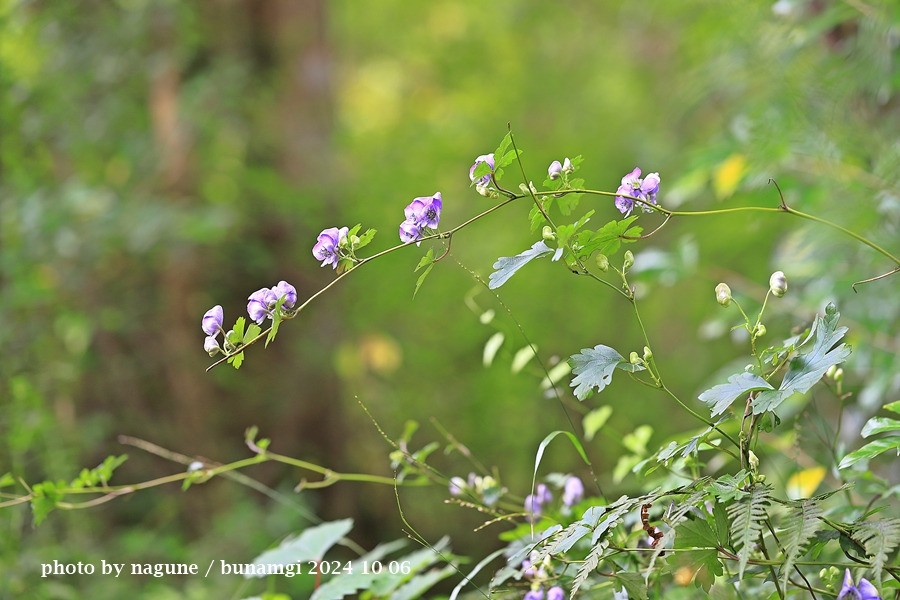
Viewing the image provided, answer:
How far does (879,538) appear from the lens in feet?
1.98

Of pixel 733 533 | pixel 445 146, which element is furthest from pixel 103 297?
pixel 733 533

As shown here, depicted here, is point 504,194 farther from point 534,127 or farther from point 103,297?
point 534,127

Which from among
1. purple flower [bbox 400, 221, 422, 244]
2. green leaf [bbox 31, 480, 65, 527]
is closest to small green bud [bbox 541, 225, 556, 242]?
purple flower [bbox 400, 221, 422, 244]

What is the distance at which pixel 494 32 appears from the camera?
5891 millimetres

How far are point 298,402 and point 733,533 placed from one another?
2922mm

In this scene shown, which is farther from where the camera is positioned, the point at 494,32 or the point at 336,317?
the point at 494,32

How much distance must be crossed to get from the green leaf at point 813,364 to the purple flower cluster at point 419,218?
313mm

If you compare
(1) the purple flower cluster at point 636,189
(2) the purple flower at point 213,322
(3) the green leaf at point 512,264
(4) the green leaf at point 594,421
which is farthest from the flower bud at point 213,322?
(4) the green leaf at point 594,421

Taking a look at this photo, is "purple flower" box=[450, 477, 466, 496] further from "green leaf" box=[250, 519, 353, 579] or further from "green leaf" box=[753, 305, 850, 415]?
"green leaf" box=[753, 305, 850, 415]

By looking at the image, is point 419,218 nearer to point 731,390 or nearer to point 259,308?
point 259,308

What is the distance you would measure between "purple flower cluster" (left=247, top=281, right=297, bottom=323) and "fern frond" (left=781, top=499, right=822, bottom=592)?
1.46 ft

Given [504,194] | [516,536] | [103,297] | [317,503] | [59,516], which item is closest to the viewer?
[504,194]

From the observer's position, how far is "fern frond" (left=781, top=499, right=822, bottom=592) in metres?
0.58

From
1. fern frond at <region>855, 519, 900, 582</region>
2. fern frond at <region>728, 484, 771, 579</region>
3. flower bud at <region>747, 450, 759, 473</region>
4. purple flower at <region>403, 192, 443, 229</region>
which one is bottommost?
fern frond at <region>855, 519, 900, 582</region>
